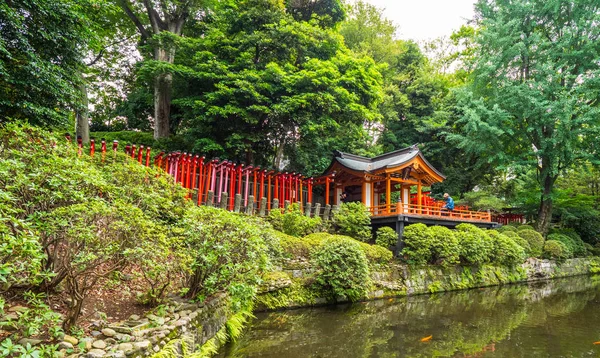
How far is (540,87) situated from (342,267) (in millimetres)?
14859

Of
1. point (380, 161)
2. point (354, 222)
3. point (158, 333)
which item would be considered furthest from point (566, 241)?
point (158, 333)

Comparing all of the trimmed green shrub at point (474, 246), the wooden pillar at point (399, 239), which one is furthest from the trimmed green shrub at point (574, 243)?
the wooden pillar at point (399, 239)

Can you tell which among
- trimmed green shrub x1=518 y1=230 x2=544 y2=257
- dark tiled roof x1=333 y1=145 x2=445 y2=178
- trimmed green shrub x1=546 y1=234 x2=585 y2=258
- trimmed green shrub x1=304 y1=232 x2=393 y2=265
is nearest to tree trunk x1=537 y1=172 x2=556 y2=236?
trimmed green shrub x1=546 y1=234 x2=585 y2=258

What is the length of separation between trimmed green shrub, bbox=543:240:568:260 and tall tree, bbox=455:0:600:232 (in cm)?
228

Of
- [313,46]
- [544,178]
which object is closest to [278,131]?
[313,46]

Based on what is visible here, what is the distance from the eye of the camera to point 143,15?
17.0 m

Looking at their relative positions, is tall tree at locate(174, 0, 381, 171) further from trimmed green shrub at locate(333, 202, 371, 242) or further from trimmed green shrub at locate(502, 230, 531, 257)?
trimmed green shrub at locate(502, 230, 531, 257)

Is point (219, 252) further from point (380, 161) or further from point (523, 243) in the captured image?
point (523, 243)

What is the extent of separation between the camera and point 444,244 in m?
10.7

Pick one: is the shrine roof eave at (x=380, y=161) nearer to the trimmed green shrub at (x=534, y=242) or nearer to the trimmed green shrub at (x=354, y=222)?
the trimmed green shrub at (x=354, y=222)

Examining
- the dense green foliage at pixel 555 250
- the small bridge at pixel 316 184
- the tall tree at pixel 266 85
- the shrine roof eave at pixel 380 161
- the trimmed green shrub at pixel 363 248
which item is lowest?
the dense green foliage at pixel 555 250

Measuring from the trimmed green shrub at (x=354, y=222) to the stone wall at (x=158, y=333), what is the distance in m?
6.57

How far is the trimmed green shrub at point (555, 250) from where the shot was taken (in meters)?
14.8

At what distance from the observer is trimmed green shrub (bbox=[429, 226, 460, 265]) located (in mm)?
10719
